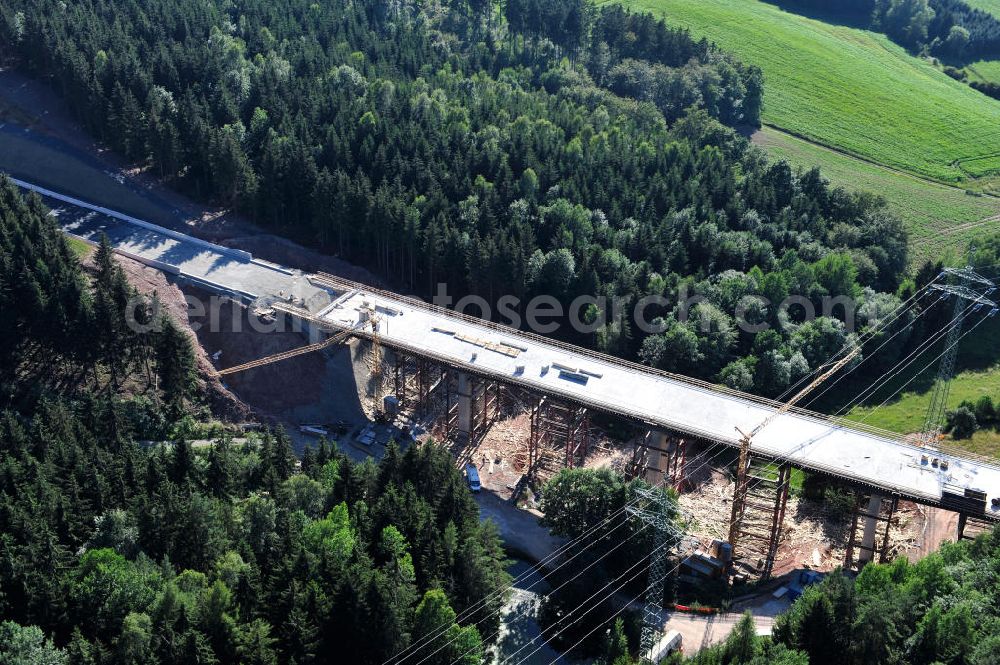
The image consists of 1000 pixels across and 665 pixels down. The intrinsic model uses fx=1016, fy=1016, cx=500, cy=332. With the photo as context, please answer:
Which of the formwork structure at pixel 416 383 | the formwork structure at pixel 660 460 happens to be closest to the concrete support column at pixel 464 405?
the formwork structure at pixel 416 383

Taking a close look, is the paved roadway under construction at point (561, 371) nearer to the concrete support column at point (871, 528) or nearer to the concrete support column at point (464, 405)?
the concrete support column at point (464, 405)

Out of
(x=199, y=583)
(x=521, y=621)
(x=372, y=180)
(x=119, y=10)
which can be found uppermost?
(x=119, y=10)

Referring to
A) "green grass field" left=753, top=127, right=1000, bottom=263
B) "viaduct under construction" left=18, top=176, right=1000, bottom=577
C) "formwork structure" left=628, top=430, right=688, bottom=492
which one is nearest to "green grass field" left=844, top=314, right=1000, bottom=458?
"viaduct under construction" left=18, top=176, right=1000, bottom=577

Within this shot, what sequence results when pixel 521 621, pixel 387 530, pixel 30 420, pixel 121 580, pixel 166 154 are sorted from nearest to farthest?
pixel 121 580 < pixel 387 530 < pixel 521 621 < pixel 30 420 < pixel 166 154

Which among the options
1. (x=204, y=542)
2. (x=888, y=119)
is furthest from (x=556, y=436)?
(x=888, y=119)

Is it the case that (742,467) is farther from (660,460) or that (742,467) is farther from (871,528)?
(871,528)

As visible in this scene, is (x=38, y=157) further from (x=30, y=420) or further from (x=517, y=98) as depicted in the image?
(x=517, y=98)

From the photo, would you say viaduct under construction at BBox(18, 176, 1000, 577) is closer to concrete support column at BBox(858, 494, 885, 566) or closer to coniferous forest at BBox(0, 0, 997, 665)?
concrete support column at BBox(858, 494, 885, 566)

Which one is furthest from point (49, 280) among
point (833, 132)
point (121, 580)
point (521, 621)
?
point (833, 132)
